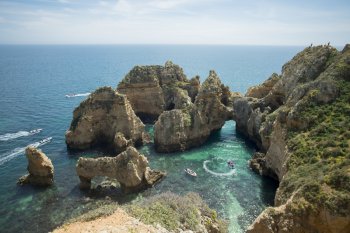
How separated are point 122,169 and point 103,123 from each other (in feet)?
66.9

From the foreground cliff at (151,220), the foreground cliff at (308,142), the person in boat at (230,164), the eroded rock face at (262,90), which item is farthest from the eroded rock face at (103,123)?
the foreground cliff at (151,220)

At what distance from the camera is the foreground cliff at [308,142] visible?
2905 centimetres

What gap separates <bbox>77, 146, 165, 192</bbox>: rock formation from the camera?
45125 millimetres

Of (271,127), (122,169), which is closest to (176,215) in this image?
(122,169)

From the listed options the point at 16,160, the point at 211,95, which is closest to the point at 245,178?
the point at 211,95

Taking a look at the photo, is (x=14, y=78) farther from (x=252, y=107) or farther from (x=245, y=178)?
(x=245, y=178)

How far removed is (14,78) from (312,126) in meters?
152

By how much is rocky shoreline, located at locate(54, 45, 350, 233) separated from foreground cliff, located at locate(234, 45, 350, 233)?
9 centimetres

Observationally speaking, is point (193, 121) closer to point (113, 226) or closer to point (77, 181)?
point (77, 181)

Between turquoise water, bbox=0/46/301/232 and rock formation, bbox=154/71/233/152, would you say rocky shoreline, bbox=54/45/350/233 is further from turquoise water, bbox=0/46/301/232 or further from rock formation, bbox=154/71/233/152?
turquoise water, bbox=0/46/301/232

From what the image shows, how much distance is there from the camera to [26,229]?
124ft

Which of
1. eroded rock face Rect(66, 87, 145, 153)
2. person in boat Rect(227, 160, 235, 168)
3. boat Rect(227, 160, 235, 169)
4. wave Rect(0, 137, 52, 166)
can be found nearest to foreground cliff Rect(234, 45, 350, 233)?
boat Rect(227, 160, 235, 169)

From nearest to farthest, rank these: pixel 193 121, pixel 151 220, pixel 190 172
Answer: pixel 151 220, pixel 190 172, pixel 193 121

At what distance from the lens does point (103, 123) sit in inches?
2505
